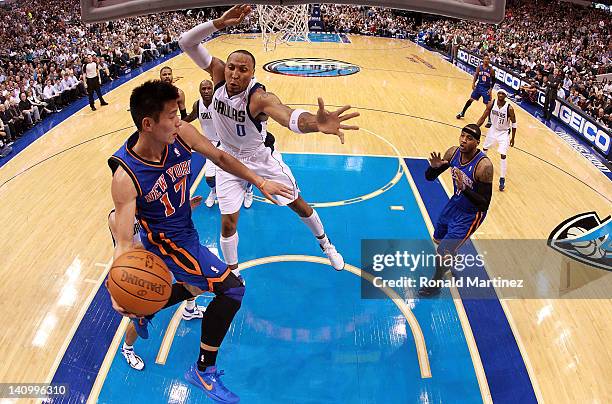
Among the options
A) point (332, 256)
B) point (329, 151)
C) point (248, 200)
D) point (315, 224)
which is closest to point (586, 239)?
point (332, 256)

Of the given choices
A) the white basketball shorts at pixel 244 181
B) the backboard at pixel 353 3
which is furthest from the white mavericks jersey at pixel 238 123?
the backboard at pixel 353 3

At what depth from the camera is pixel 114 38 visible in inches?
811

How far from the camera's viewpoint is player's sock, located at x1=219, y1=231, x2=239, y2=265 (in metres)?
4.95

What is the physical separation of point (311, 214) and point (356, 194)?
2472mm

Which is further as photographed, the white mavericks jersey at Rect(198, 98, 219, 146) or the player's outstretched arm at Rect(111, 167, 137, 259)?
the white mavericks jersey at Rect(198, 98, 219, 146)

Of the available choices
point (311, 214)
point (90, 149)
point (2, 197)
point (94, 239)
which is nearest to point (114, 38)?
point (90, 149)

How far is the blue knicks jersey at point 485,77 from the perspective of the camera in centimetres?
1162

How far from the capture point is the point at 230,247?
5.00 metres

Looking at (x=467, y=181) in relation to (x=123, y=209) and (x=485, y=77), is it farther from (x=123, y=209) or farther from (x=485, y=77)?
(x=485, y=77)

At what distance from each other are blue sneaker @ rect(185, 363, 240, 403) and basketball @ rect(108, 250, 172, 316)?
86cm

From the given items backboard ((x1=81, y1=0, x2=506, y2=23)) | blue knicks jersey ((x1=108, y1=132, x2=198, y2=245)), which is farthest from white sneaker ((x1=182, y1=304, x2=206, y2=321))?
backboard ((x1=81, y1=0, x2=506, y2=23))

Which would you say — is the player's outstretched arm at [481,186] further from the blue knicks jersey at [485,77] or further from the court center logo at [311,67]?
the court center logo at [311,67]

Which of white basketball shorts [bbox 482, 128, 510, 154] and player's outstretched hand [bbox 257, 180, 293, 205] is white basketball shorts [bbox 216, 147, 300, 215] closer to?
player's outstretched hand [bbox 257, 180, 293, 205]

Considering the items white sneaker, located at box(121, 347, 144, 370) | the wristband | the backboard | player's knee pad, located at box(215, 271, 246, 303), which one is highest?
the backboard
